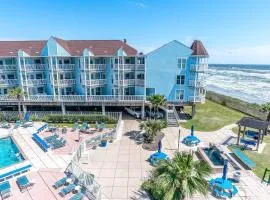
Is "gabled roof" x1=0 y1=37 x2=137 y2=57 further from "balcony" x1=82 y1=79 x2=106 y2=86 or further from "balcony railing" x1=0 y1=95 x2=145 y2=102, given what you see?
"balcony railing" x1=0 y1=95 x2=145 y2=102

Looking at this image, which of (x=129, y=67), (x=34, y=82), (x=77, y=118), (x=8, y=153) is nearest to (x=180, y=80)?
(x=129, y=67)

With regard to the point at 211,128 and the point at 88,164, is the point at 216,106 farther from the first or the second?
the point at 88,164

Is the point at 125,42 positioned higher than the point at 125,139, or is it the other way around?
the point at 125,42

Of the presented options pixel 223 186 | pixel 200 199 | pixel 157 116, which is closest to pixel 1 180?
pixel 200 199

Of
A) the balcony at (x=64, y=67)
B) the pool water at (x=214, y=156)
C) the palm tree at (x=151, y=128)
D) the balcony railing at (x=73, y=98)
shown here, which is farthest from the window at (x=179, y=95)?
the balcony at (x=64, y=67)

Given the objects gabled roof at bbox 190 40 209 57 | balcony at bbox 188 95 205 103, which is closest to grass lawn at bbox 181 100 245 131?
balcony at bbox 188 95 205 103

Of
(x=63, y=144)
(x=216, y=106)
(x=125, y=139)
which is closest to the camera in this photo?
(x=63, y=144)
